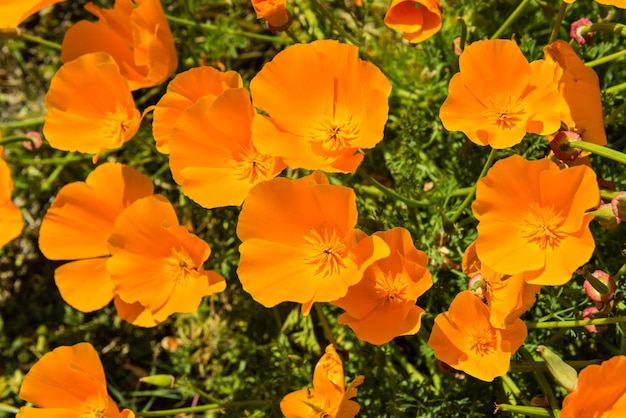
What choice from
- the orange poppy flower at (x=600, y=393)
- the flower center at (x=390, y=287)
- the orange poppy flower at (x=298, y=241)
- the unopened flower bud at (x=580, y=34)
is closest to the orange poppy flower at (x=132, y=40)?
the orange poppy flower at (x=298, y=241)

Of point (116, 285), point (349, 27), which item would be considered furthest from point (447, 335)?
point (349, 27)

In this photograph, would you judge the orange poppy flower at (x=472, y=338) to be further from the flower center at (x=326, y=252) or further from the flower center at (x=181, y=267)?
the flower center at (x=181, y=267)

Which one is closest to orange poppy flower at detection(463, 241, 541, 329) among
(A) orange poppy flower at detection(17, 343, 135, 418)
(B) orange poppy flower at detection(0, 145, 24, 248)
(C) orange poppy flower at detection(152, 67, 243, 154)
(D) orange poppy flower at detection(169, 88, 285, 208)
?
(D) orange poppy flower at detection(169, 88, 285, 208)

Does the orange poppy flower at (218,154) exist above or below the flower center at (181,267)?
above

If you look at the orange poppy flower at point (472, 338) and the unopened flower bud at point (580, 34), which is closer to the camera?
the orange poppy flower at point (472, 338)

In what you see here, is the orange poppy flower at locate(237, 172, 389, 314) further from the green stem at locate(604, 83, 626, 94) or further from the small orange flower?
the green stem at locate(604, 83, 626, 94)

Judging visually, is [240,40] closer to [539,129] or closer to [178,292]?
[178,292]
